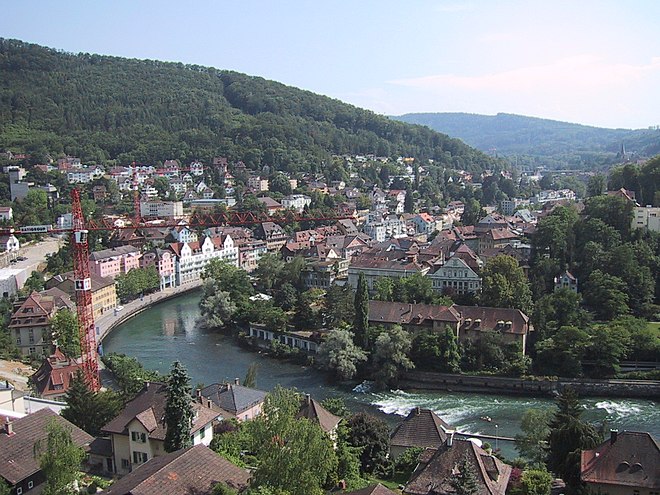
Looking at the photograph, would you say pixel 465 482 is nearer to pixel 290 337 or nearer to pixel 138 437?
pixel 138 437

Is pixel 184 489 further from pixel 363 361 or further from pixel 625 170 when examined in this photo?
pixel 625 170

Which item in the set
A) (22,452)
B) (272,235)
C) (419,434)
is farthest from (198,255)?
(22,452)

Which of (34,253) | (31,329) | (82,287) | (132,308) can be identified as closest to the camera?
→ (82,287)

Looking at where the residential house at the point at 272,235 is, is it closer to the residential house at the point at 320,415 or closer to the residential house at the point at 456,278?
the residential house at the point at 456,278

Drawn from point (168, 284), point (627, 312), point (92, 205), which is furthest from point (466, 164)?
point (627, 312)

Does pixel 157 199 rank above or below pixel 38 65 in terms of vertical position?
below
